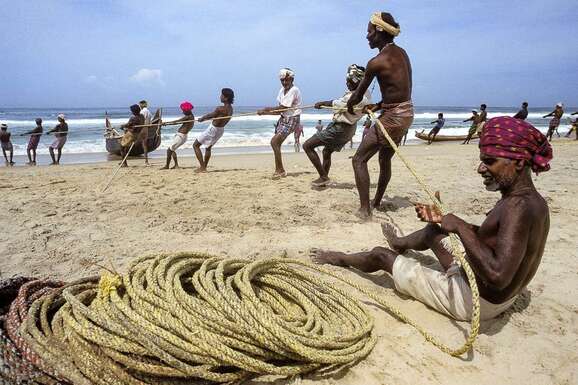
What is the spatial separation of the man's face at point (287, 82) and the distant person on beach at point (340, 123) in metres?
1.25

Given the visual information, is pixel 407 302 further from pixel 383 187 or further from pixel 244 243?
pixel 383 187

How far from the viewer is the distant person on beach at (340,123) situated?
522 centimetres

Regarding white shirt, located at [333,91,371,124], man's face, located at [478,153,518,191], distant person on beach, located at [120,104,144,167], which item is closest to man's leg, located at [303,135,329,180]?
white shirt, located at [333,91,371,124]

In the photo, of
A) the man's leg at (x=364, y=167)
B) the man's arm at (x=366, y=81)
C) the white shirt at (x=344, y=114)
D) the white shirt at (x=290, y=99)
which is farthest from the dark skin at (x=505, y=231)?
the white shirt at (x=290, y=99)

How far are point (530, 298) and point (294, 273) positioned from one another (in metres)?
1.64

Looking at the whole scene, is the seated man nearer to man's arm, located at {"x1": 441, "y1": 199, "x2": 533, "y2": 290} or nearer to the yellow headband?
man's arm, located at {"x1": 441, "y1": 199, "x2": 533, "y2": 290}

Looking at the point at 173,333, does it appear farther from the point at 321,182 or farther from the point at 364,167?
the point at 321,182

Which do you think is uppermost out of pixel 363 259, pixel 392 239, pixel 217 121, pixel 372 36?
pixel 372 36

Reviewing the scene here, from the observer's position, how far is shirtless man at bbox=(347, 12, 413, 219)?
405 cm

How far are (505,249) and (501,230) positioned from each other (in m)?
0.10

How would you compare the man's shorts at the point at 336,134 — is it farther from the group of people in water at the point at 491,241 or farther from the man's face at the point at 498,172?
the man's face at the point at 498,172

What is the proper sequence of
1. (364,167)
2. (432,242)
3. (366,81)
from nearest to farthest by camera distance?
(432,242) → (366,81) → (364,167)

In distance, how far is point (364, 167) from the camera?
4352mm

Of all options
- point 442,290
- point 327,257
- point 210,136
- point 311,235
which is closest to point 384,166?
point 311,235
